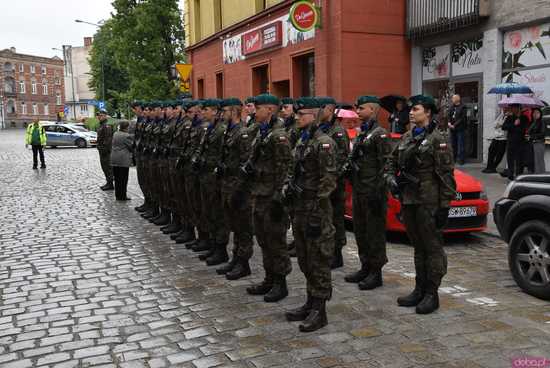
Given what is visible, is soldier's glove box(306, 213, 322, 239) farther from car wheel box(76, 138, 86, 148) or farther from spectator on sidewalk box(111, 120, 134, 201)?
car wheel box(76, 138, 86, 148)

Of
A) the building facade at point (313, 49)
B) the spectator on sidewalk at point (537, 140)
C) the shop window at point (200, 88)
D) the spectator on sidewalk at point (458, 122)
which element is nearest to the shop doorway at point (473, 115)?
the spectator on sidewalk at point (458, 122)

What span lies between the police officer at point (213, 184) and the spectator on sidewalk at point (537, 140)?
7.98 m

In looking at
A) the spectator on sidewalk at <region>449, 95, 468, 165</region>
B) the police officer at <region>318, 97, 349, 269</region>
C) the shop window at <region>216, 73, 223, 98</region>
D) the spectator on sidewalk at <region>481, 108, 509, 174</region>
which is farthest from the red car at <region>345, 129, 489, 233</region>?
the shop window at <region>216, 73, 223, 98</region>

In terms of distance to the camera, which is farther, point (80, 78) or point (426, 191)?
point (80, 78)

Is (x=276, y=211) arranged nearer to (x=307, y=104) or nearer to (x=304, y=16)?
(x=307, y=104)

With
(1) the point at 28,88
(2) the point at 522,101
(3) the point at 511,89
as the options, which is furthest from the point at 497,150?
(1) the point at 28,88

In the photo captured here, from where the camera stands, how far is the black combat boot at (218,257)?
724cm

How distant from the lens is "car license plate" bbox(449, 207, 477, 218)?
26.2ft

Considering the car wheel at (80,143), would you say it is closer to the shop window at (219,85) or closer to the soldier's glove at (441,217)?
the shop window at (219,85)

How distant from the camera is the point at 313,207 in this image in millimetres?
5055

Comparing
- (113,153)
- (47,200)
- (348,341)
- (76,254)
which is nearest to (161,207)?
(76,254)

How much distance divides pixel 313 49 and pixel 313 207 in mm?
13426

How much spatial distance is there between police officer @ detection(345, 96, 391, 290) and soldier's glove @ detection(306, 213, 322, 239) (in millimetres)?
1284

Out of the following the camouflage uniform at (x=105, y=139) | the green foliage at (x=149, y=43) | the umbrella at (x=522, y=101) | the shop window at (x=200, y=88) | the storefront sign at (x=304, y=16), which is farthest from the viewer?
the green foliage at (x=149, y=43)
